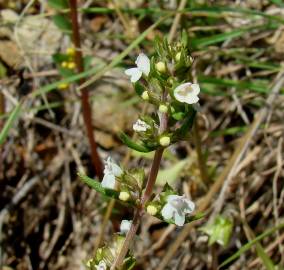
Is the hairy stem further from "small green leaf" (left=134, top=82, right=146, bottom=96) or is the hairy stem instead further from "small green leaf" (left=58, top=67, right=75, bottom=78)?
"small green leaf" (left=58, top=67, right=75, bottom=78)

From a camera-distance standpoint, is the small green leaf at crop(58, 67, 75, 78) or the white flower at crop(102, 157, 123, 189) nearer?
the white flower at crop(102, 157, 123, 189)

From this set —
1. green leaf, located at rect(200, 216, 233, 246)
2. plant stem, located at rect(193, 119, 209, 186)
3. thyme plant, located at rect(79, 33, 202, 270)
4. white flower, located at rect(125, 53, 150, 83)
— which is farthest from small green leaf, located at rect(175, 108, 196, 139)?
green leaf, located at rect(200, 216, 233, 246)

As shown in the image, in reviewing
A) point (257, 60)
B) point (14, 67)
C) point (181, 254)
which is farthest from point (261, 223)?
point (14, 67)

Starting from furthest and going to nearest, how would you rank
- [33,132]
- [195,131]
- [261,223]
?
[33,132] → [261,223] → [195,131]

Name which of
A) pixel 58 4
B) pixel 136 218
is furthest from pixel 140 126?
pixel 58 4

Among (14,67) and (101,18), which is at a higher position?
(101,18)

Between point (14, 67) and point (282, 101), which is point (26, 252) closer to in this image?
point (14, 67)
